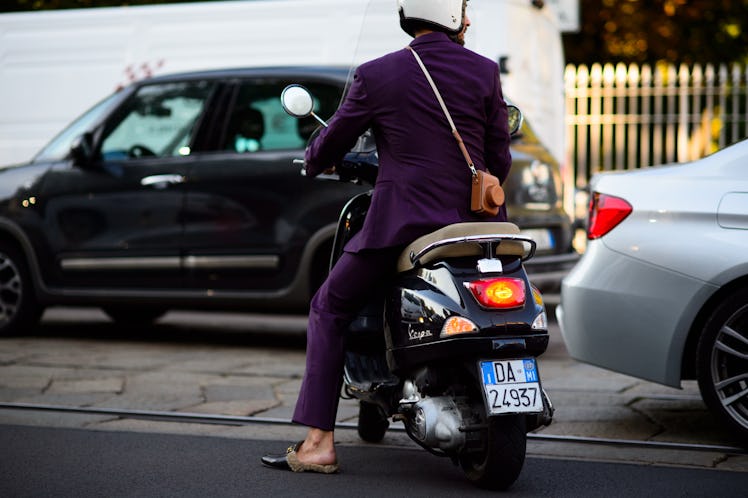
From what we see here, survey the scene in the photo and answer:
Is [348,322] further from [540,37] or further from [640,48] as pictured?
[640,48]

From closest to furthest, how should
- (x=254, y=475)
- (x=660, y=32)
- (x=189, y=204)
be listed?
(x=254, y=475) < (x=189, y=204) < (x=660, y=32)

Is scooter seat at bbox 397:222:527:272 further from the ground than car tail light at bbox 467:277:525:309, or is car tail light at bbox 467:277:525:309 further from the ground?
scooter seat at bbox 397:222:527:272

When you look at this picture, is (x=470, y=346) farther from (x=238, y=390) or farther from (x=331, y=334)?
(x=238, y=390)

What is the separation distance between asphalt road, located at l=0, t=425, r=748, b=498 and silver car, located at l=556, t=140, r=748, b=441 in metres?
0.58

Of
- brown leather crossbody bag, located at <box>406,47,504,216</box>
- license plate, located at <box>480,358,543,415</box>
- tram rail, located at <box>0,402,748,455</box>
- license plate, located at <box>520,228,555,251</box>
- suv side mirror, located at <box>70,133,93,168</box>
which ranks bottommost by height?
tram rail, located at <box>0,402,748,455</box>

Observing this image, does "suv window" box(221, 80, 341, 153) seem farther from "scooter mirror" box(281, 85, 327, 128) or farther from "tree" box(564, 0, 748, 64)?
"tree" box(564, 0, 748, 64)

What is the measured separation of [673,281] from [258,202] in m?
3.25

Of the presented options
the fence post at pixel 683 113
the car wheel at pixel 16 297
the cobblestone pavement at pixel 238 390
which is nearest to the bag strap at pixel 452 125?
the cobblestone pavement at pixel 238 390

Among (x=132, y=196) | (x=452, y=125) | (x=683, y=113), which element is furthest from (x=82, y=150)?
(x=683, y=113)

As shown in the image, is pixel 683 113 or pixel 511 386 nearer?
pixel 511 386

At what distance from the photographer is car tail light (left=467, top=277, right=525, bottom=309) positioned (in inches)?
168

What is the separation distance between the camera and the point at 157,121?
328 inches

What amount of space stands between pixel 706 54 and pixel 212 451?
1837cm

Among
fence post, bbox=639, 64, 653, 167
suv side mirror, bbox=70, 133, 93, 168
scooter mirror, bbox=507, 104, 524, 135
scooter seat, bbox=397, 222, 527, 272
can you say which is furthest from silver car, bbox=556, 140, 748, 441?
fence post, bbox=639, 64, 653, 167
